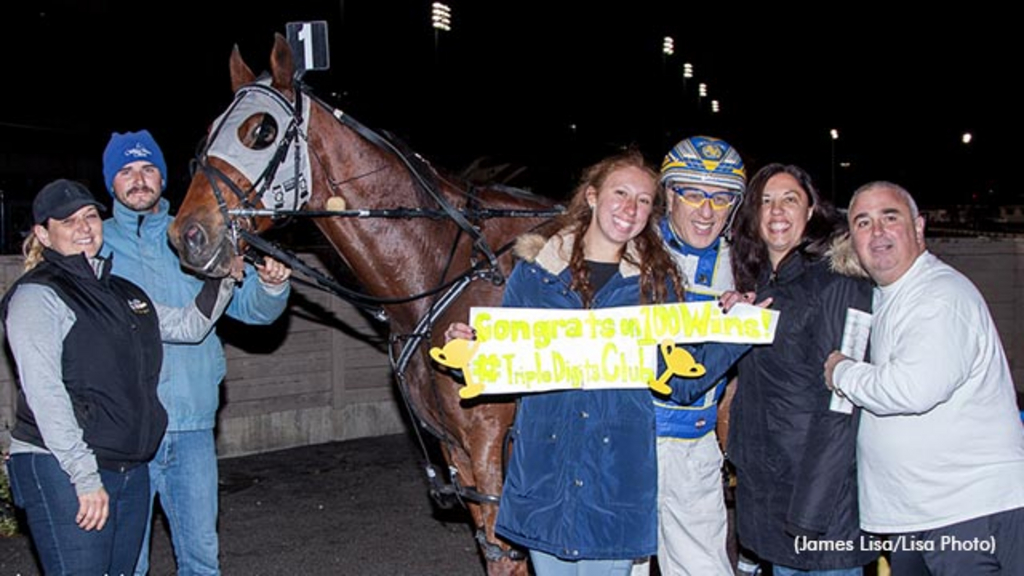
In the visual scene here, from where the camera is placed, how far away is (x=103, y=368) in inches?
130

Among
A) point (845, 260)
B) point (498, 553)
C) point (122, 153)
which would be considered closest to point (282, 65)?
point (122, 153)

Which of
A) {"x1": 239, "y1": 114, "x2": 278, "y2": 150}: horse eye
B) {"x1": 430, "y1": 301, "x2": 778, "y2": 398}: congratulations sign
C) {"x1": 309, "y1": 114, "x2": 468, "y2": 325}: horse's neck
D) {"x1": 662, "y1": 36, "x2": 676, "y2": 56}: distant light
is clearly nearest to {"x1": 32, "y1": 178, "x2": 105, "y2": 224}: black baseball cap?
{"x1": 239, "y1": 114, "x2": 278, "y2": 150}: horse eye

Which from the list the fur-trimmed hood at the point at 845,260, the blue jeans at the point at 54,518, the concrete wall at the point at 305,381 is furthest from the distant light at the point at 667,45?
the blue jeans at the point at 54,518

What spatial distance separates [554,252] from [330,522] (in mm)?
4229

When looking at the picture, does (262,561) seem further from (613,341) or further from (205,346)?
(613,341)

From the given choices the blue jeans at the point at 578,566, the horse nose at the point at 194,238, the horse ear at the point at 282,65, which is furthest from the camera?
the horse ear at the point at 282,65

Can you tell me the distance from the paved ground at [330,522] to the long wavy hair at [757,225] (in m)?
3.07

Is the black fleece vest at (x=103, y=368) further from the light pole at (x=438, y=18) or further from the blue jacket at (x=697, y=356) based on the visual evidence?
the light pole at (x=438, y=18)

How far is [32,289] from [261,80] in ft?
4.67

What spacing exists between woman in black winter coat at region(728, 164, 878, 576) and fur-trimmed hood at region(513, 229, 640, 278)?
636mm

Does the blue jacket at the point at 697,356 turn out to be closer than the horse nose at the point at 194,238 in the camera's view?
Yes

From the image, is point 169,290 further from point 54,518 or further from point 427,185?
point 427,185

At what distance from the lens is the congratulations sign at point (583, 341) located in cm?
294

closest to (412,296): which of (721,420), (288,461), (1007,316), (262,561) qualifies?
(721,420)
